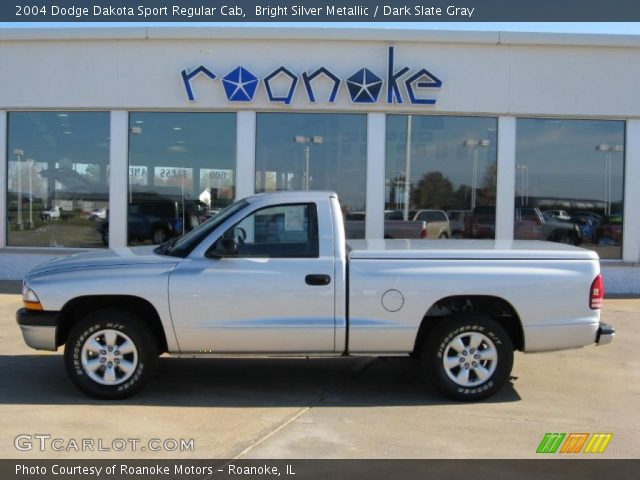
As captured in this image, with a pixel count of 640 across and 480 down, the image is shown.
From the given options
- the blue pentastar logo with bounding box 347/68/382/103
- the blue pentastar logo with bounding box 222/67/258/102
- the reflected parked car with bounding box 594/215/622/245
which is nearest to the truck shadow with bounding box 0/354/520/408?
the blue pentastar logo with bounding box 347/68/382/103

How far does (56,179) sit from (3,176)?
1.04 meters

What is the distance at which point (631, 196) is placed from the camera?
519 inches

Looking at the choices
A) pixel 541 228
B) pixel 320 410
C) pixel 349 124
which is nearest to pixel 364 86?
pixel 349 124

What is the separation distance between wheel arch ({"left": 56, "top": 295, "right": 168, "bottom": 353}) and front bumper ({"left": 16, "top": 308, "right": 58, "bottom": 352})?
7 cm

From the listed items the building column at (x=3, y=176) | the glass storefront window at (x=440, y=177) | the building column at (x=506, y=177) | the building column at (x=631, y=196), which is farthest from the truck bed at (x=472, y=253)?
the building column at (x=3, y=176)

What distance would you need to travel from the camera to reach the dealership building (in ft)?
42.0

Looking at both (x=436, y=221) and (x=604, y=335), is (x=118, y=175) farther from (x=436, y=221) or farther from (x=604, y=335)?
(x=604, y=335)

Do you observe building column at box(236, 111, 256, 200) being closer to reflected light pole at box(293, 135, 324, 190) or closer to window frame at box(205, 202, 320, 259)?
reflected light pole at box(293, 135, 324, 190)

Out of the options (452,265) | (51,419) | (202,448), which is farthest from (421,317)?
(51,419)

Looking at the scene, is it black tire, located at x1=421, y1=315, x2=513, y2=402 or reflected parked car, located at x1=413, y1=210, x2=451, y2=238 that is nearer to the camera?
black tire, located at x1=421, y1=315, x2=513, y2=402

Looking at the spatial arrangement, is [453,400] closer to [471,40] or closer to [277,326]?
[277,326]

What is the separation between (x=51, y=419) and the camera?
207 inches
